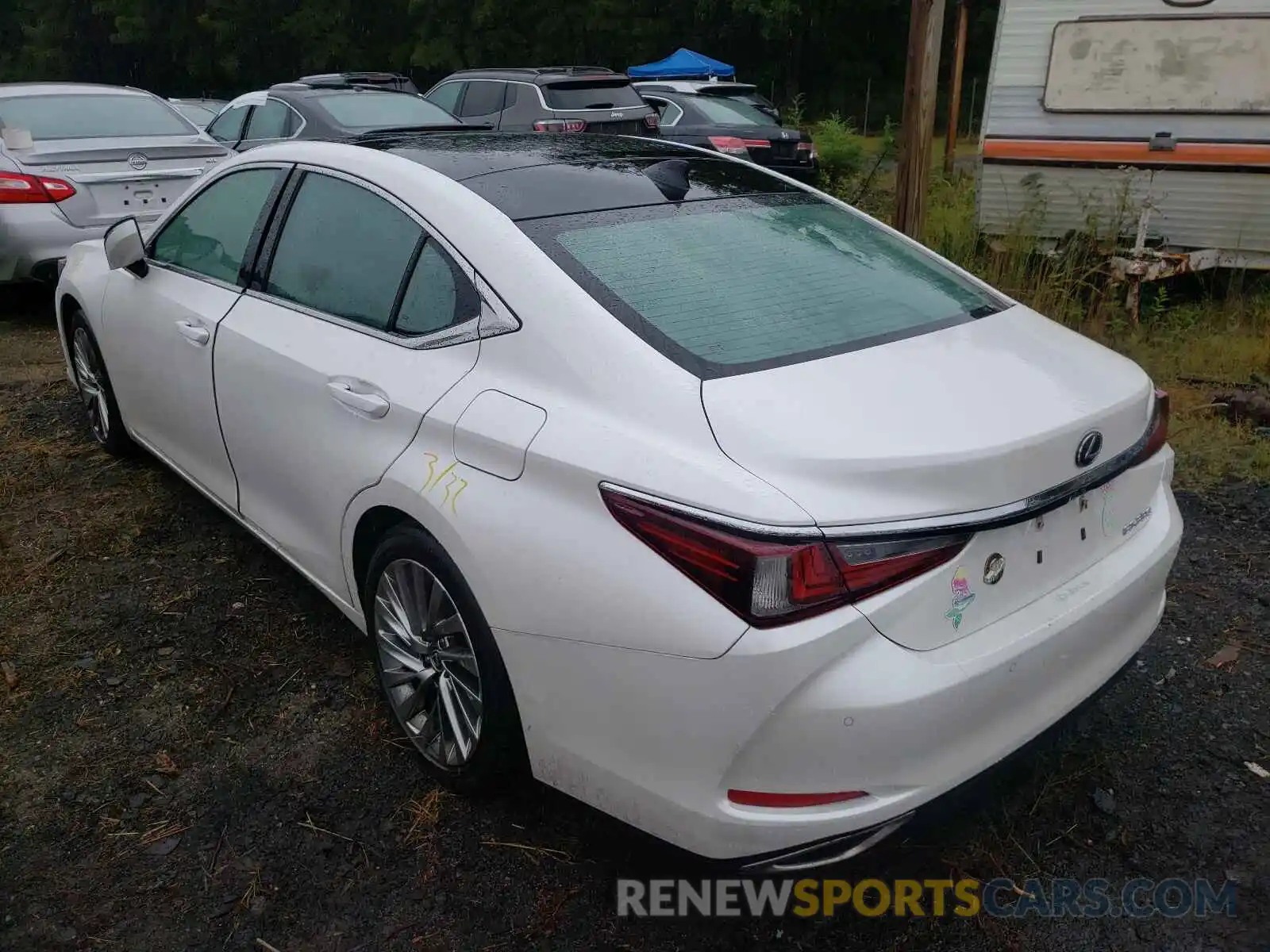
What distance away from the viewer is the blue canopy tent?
22.6 metres

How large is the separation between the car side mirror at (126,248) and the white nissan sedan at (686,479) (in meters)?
0.83

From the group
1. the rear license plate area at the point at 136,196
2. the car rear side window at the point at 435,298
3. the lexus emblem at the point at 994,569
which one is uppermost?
the car rear side window at the point at 435,298

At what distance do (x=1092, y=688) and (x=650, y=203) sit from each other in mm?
1653

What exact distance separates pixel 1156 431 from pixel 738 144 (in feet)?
35.3

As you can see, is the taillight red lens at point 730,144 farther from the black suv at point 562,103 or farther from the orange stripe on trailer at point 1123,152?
the orange stripe on trailer at point 1123,152

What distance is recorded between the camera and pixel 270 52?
39125 millimetres

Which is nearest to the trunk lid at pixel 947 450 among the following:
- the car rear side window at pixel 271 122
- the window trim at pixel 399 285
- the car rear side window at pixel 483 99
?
the window trim at pixel 399 285

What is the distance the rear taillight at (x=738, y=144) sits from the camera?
12.4 metres

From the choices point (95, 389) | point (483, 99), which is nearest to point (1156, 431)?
point (95, 389)

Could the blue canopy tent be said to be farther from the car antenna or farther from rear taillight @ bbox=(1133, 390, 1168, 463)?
rear taillight @ bbox=(1133, 390, 1168, 463)

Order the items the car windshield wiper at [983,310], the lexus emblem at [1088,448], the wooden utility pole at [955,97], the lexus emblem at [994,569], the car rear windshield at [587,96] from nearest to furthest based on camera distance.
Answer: the lexus emblem at [994,569]
the lexus emblem at [1088,448]
the car windshield wiper at [983,310]
the car rear windshield at [587,96]
the wooden utility pole at [955,97]

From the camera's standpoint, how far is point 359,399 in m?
2.67

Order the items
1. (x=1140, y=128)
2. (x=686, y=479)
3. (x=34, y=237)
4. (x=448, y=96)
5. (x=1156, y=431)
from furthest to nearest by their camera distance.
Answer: (x=448, y=96)
(x=1140, y=128)
(x=34, y=237)
(x=1156, y=431)
(x=686, y=479)

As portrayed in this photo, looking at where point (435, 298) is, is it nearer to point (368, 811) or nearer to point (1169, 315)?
point (368, 811)
